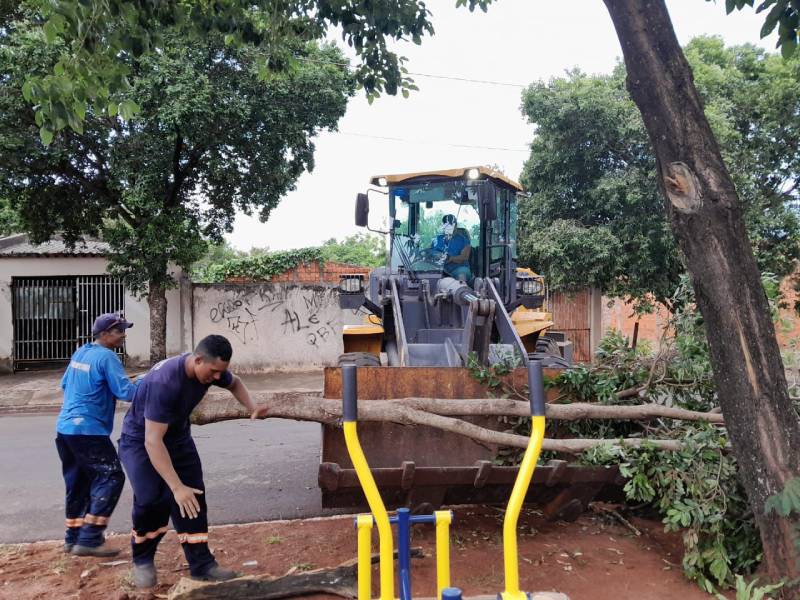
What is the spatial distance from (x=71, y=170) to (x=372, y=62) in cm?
904

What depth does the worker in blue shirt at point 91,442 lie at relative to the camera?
443 cm

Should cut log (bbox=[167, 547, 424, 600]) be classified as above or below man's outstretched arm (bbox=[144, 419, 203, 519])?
below

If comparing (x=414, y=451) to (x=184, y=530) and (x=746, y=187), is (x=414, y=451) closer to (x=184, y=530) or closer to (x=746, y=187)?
(x=184, y=530)

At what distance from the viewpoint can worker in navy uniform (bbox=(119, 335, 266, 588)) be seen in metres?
3.61

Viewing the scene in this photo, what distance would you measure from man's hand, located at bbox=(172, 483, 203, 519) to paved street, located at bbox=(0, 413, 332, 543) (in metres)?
1.63

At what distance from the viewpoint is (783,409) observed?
339cm

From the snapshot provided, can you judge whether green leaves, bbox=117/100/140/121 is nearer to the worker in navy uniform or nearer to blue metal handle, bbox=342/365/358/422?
the worker in navy uniform

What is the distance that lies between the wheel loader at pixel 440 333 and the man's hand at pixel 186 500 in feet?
2.34

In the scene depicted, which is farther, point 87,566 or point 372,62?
point 372,62

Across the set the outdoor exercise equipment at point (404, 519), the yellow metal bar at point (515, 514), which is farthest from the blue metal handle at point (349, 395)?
the yellow metal bar at point (515, 514)

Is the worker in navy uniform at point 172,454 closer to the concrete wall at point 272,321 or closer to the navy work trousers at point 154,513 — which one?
the navy work trousers at point 154,513

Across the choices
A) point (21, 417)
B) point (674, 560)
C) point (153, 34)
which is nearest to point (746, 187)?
point (674, 560)

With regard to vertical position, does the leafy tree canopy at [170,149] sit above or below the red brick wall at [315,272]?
above

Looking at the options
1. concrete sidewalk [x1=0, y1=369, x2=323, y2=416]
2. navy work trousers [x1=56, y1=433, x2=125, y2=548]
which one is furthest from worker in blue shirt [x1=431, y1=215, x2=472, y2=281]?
concrete sidewalk [x1=0, y1=369, x2=323, y2=416]
